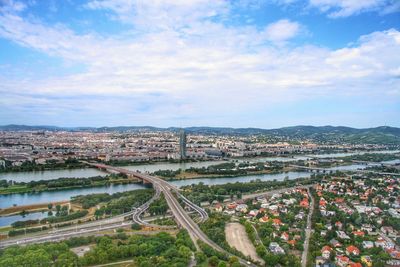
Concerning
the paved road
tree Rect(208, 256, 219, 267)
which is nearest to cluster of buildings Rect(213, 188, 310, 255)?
the paved road

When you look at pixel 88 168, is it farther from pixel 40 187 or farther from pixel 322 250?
pixel 322 250

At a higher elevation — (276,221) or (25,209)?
(276,221)

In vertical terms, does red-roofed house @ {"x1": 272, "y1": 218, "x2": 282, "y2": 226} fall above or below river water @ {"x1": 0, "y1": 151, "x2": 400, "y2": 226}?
above

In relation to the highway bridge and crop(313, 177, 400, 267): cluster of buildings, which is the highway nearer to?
the highway bridge

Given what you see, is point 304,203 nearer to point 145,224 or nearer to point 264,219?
point 264,219

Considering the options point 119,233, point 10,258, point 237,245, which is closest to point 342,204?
point 237,245

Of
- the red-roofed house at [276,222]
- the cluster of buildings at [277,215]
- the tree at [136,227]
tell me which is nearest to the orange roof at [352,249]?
the cluster of buildings at [277,215]

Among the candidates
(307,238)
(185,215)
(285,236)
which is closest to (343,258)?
(307,238)
